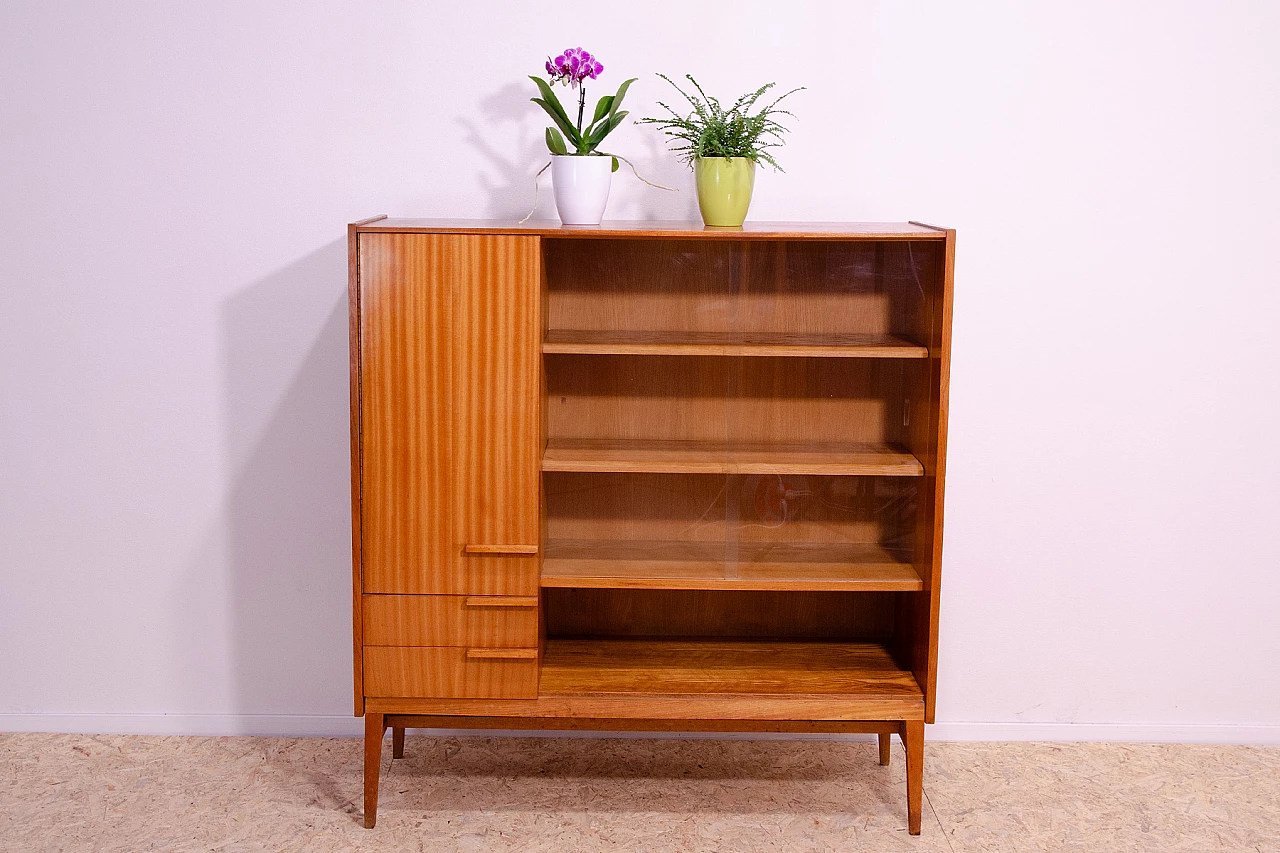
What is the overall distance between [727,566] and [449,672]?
25.9 inches

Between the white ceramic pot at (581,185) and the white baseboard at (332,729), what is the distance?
1381mm

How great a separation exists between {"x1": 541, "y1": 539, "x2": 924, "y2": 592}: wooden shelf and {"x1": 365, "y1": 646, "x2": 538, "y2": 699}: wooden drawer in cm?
20

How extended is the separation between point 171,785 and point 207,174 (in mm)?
1490

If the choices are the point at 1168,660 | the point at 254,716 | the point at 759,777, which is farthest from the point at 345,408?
the point at 1168,660

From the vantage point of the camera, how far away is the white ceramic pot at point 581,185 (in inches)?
97.1

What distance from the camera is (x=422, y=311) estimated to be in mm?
2359

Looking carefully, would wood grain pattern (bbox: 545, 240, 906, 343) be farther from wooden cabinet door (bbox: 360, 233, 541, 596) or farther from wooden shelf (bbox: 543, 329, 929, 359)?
wooden cabinet door (bbox: 360, 233, 541, 596)

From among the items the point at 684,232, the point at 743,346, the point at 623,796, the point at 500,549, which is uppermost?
the point at 684,232

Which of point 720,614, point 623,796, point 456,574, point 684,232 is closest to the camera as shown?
point 684,232

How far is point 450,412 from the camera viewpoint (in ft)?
7.87

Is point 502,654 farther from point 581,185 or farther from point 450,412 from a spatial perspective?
point 581,185

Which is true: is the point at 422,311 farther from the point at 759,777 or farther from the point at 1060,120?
the point at 1060,120

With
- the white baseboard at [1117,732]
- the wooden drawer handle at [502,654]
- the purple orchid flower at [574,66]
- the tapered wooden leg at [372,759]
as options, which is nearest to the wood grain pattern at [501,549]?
the wooden drawer handle at [502,654]

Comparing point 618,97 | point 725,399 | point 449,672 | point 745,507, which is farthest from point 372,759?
point 618,97
